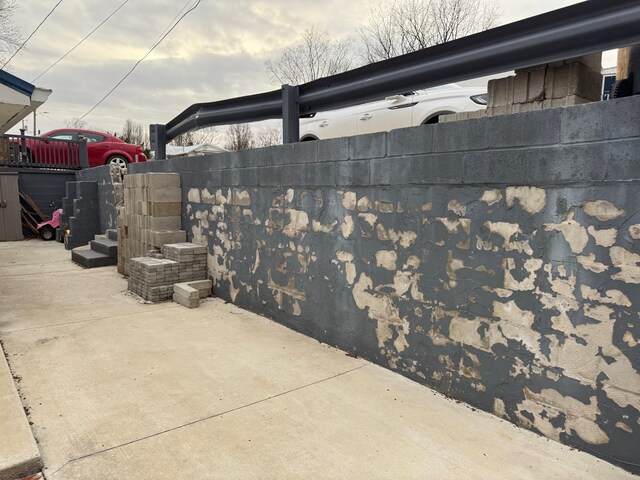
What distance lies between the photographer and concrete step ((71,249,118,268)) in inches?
352

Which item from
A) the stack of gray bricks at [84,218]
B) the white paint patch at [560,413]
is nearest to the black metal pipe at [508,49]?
the white paint patch at [560,413]

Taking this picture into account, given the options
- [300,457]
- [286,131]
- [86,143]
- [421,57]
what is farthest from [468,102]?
[86,143]

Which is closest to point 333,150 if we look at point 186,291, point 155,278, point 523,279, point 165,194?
point 523,279

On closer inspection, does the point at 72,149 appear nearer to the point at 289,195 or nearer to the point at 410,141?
the point at 289,195

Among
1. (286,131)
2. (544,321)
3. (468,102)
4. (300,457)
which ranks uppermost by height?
(468,102)

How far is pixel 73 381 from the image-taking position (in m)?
3.65

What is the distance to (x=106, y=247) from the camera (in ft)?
30.7

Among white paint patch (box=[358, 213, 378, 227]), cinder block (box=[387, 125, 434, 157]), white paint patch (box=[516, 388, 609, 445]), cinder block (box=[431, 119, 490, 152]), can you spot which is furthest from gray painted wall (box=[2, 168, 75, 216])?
white paint patch (box=[516, 388, 609, 445])

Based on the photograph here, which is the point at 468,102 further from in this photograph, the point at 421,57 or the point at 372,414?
the point at 372,414

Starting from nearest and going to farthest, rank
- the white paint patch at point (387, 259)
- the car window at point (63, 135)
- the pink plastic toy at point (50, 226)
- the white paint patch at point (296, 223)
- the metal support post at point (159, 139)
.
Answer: the white paint patch at point (387, 259), the white paint patch at point (296, 223), the metal support post at point (159, 139), the pink plastic toy at point (50, 226), the car window at point (63, 135)

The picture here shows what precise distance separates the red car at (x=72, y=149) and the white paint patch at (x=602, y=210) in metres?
14.0

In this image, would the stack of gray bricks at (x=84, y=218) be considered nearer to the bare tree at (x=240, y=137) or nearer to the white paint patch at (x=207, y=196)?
the white paint patch at (x=207, y=196)

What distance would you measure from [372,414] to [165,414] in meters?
1.49

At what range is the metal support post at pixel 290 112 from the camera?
5.11 meters
